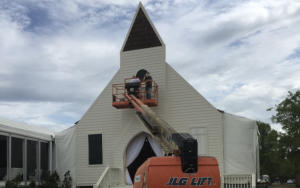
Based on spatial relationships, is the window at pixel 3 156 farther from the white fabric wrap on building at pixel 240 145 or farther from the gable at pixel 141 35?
the white fabric wrap on building at pixel 240 145

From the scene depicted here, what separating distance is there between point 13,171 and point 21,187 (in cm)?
100

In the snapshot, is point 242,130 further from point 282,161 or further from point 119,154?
point 282,161

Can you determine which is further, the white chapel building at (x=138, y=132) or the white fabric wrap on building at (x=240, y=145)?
the white chapel building at (x=138, y=132)

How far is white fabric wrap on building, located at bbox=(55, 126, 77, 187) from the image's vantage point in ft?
80.6

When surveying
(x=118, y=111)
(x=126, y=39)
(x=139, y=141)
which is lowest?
(x=139, y=141)

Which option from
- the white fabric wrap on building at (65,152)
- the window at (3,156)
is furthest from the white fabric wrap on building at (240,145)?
the window at (3,156)

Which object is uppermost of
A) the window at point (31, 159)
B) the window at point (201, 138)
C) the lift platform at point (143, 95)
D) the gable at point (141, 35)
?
the gable at point (141, 35)

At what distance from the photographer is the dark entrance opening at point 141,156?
23.2 meters

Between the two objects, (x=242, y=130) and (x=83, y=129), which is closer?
(x=242, y=130)

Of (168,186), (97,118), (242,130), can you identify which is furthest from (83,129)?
(168,186)

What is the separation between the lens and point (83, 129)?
2466 centimetres

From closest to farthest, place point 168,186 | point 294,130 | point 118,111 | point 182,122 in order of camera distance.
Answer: point 168,186 → point 182,122 → point 118,111 → point 294,130

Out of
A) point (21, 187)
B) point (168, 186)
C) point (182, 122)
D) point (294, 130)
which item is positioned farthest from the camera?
point (294, 130)

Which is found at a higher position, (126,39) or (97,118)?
(126,39)
